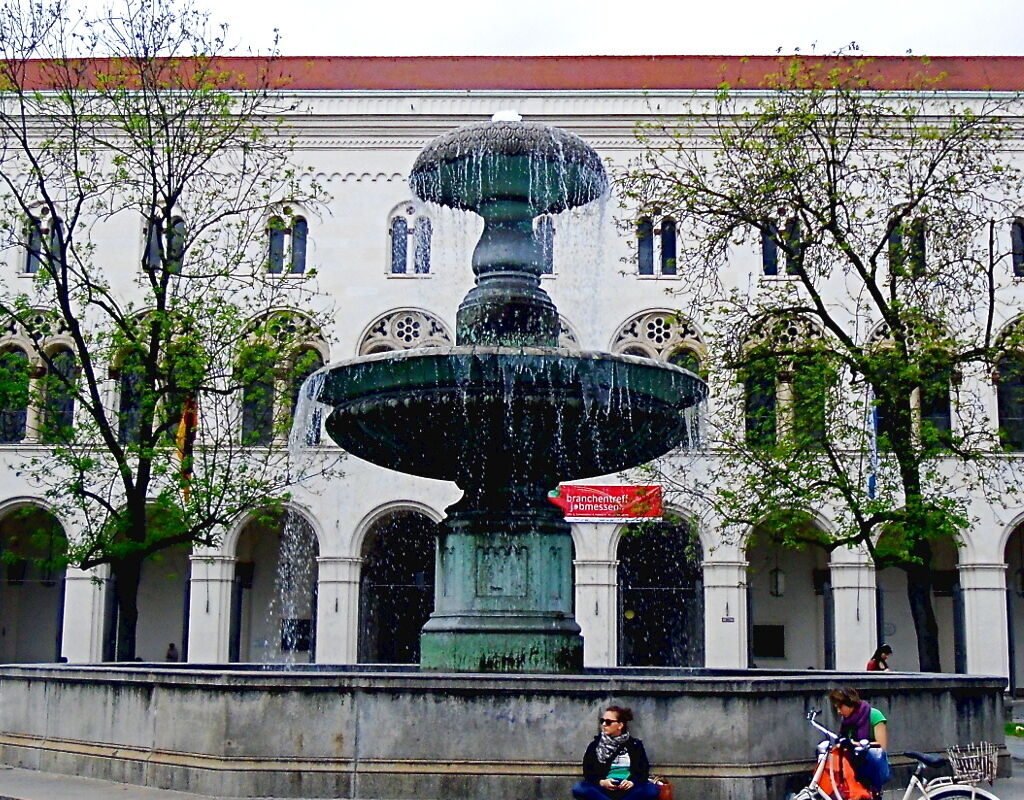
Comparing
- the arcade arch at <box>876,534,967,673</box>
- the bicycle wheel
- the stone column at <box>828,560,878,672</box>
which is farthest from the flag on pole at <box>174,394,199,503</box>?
the arcade arch at <box>876,534,967,673</box>

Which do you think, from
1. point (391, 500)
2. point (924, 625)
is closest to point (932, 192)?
point (924, 625)

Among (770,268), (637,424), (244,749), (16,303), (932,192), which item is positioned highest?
(770,268)

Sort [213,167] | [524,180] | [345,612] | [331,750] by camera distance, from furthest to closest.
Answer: [345,612]
[213,167]
[524,180]
[331,750]

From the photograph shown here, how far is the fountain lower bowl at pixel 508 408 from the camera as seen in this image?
10156mm

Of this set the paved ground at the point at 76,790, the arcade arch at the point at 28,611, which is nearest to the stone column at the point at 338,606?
the arcade arch at the point at 28,611

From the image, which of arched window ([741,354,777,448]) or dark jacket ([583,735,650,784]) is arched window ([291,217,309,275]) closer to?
arched window ([741,354,777,448])

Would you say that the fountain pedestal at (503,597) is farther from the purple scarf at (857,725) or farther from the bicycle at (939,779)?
the bicycle at (939,779)

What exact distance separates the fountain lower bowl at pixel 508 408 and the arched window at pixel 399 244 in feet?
74.6

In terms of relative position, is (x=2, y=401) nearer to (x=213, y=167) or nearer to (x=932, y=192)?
(x=213, y=167)

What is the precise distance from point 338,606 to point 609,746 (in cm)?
2537

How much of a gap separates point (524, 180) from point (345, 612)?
882 inches

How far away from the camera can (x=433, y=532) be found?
34.1 m

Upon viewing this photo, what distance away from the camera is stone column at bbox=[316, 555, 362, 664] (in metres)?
32.5

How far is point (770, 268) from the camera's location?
33406 millimetres
